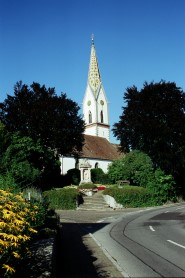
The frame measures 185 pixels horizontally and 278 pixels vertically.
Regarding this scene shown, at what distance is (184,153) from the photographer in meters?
36.6

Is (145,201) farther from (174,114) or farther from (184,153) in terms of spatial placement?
(174,114)

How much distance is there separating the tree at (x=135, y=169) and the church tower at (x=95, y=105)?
36409 mm

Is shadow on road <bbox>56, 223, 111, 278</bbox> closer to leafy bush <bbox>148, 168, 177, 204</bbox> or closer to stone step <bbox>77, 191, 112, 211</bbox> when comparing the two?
stone step <bbox>77, 191, 112, 211</bbox>

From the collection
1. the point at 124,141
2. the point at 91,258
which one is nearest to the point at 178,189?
the point at 124,141

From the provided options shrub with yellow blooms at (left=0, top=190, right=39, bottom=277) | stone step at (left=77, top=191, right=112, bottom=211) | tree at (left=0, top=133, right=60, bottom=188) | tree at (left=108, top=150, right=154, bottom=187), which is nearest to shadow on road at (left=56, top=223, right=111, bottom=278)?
shrub with yellow blooms at (left=0, top=190, right=39, bottom=277)

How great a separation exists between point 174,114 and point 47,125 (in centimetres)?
1476

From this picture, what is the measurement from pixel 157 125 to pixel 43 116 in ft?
43.9

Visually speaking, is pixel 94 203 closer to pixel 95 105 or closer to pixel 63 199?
pixel 63 199

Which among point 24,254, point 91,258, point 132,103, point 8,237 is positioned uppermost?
point 132,103

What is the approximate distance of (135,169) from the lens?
138 feet

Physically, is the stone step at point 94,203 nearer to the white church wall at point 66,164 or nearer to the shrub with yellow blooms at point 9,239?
the white church wall at point 66,164

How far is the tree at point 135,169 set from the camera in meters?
39.3

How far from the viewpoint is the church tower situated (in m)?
83.8

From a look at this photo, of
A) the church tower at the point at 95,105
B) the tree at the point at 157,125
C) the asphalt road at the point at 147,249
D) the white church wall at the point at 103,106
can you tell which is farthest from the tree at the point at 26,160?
the white church wall at the point at 103,106
